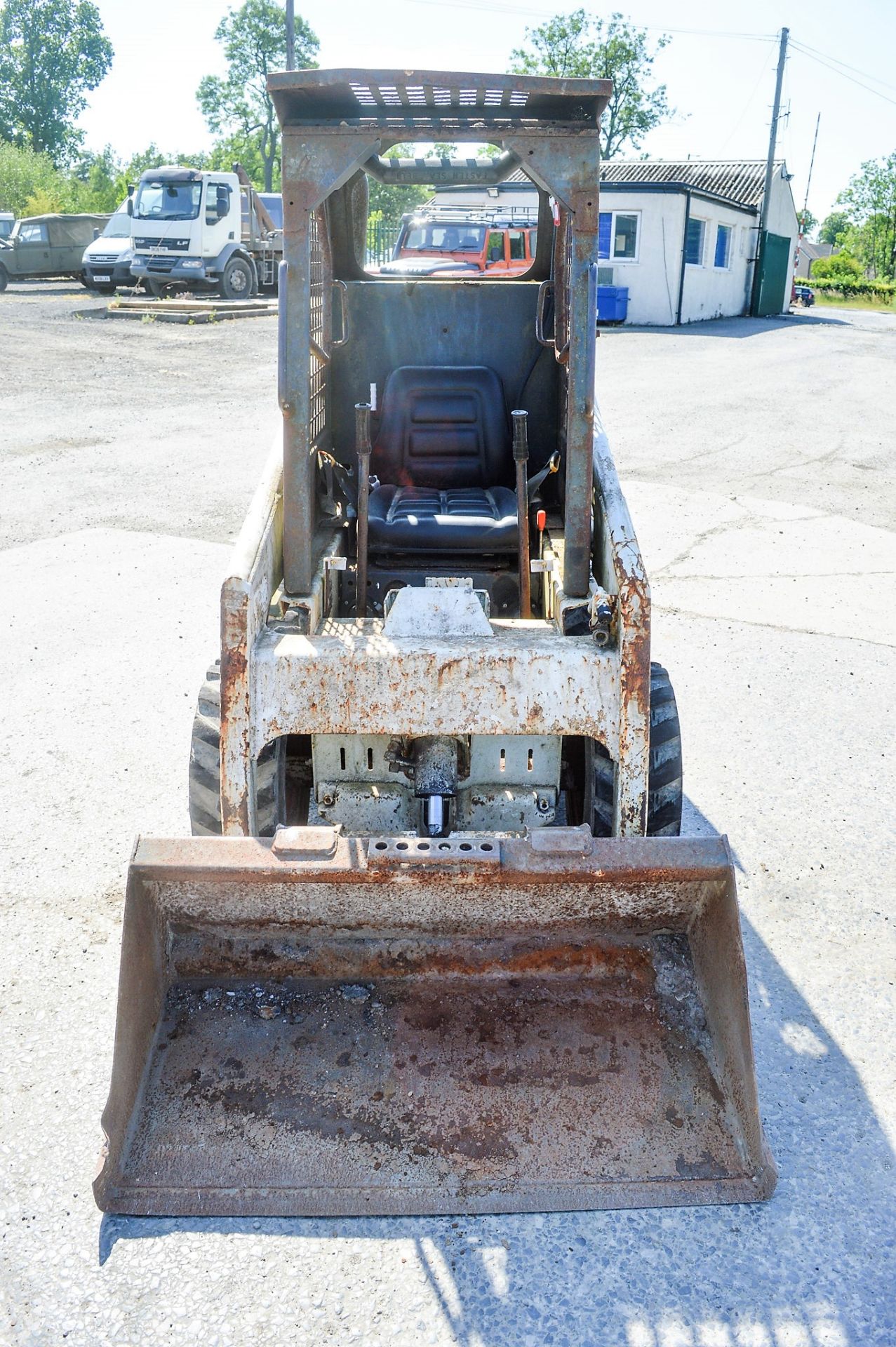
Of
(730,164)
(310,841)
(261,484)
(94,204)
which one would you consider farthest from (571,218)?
(94,204)

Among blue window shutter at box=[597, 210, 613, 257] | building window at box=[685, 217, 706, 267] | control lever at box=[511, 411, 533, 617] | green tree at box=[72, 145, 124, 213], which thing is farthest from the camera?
green tree at box=[72, 145, 124, 213]

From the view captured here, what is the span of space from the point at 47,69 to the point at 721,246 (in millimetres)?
45996

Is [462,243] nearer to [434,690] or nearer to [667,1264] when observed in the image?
[434,690]

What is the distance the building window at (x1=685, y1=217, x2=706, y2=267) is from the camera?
1096 inches

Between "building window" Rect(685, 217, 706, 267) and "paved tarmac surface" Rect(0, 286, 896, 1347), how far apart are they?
61.9 ft

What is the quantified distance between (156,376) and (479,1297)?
47.2ft

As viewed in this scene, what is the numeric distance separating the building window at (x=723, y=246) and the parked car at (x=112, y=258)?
15219 mm

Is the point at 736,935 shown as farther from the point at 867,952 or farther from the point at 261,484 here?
the point at 261,484

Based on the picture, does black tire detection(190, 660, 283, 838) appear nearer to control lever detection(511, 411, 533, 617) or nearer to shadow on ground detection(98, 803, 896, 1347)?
control lever detection(511, 411, 533, 617)

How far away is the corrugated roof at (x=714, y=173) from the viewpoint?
114 ft

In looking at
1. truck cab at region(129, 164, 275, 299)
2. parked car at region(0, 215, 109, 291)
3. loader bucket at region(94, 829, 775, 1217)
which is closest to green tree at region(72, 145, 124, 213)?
parked car at region(0, 215, 109, 291)

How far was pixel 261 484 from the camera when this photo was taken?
364 centimetres

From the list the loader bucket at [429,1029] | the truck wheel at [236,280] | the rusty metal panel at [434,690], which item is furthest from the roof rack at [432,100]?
the truck wheel at [236,280]

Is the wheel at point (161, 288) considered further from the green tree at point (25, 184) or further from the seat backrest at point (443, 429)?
the green tree at point (25, 184)
